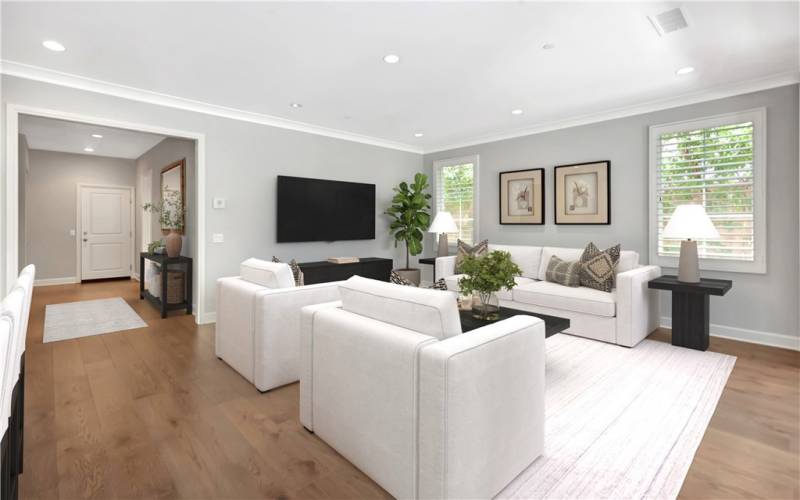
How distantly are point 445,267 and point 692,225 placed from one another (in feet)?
9.10

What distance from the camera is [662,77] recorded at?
358 centimetres

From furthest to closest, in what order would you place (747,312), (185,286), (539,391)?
(185,286)
(747,312)
(539,391)

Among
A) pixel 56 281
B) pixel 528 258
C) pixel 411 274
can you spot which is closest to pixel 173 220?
pixel 411 274

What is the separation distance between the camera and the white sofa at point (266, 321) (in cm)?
264

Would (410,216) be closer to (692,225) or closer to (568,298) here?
(568,298)

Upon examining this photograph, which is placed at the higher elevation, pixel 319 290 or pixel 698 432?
pixel 319 290

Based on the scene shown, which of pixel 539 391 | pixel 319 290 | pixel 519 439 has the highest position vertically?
pixel 319 290

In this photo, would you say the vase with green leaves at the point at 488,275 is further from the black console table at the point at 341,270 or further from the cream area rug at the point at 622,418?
the black console table at the point at 341,270

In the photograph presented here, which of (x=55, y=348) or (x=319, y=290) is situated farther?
(x=55, y=348)

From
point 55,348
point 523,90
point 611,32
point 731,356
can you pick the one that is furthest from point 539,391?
point 55,348

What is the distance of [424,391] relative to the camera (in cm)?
A: 145

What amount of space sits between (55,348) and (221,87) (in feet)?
9.38

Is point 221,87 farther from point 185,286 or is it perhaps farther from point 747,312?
point 747,312

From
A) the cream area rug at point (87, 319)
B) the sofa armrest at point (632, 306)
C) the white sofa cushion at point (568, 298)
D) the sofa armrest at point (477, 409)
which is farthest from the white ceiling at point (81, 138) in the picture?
the sofa armrest at point (632, 306)
